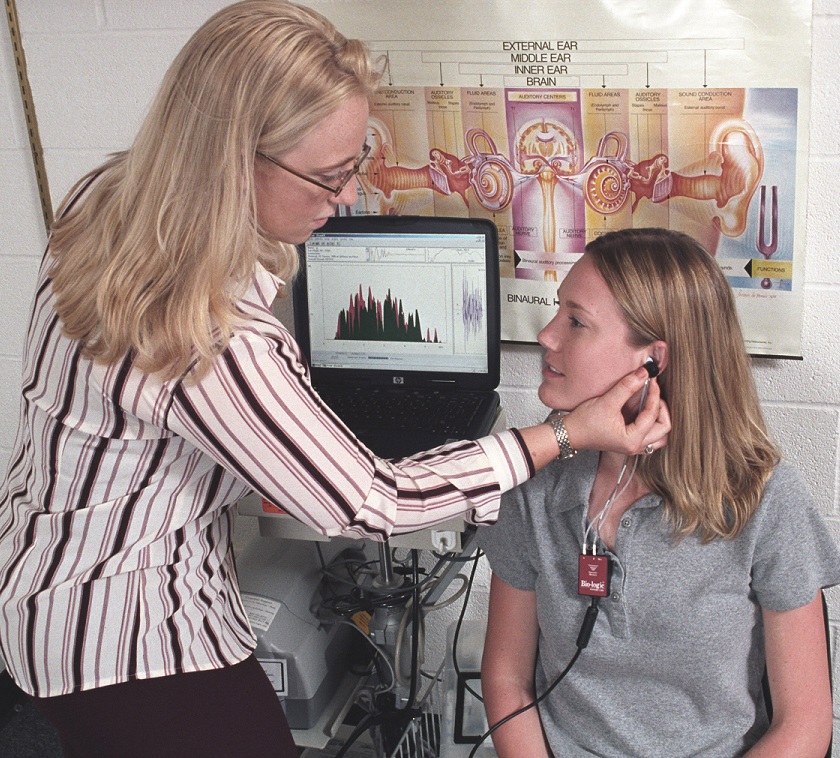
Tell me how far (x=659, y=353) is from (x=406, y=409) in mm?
537

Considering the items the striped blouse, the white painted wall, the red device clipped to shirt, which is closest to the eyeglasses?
the striped blouse

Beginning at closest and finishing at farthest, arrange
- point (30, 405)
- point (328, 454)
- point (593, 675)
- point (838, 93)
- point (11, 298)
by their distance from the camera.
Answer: point (328, 454), point (30, 405), point (593, 675), point (838, 93), point (11, 298)

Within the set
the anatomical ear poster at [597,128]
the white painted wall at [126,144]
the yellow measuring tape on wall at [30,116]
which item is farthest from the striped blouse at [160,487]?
the yellow measuring tape on wall at [30,116]

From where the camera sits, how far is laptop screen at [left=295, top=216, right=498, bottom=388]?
1.74 m

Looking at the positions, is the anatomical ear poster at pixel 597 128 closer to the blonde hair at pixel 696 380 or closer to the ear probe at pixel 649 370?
the blonde hair at pixel 696 380

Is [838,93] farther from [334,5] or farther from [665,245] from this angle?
[334,5]

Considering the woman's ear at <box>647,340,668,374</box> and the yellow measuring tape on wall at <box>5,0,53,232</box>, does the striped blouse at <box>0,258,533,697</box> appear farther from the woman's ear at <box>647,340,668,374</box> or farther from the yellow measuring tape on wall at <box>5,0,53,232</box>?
the yellow measuring tape on wall at <box>5,0,53,232</box>

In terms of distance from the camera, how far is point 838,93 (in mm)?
1620

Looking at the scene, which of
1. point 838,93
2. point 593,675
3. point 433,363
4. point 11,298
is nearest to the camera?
point 593,675

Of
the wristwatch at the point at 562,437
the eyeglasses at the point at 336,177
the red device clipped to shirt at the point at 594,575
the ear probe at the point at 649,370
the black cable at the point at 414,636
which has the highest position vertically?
the eyeglasses at the point at 336,177

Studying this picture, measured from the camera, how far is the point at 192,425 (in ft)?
3.60

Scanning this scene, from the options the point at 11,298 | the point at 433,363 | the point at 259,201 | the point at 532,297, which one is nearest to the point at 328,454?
the point at 259,201

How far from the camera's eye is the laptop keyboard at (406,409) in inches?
64.4

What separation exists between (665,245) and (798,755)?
68cm
